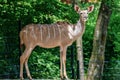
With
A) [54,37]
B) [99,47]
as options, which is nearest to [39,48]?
[54,37]

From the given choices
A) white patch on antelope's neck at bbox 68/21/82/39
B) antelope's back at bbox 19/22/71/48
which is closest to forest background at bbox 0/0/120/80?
antelope's back at bbox 19/22/71/48

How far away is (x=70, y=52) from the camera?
40.4ft

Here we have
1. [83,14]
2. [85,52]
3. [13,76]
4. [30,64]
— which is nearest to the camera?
[83,14]

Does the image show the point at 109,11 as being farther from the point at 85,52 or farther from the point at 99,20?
the point at 85,52

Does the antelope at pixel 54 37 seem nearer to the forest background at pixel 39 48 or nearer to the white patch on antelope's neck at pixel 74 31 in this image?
the white patch on antelope's neck at pixel 74 31

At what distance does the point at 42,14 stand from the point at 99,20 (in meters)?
3.29

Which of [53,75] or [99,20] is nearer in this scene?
[99,20]

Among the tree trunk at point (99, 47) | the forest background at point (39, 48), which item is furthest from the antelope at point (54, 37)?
the forest background at point (39, 48)

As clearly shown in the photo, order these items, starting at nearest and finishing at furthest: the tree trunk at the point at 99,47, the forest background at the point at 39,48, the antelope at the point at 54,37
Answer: the antelope at the point at 54,37, the tree trunk at the point at 99,47, the forest background at the point at 39,48

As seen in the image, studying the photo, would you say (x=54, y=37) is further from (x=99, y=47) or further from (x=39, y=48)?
(x=39, y=48)

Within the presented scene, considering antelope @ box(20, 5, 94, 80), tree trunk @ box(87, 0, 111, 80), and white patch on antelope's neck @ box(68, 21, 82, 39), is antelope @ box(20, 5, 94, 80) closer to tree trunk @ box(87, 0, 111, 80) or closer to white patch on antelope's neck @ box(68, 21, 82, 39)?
white patch on antelope's neck @ box(68, 21, 82, 39)

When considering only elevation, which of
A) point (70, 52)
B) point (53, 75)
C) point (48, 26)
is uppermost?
point (48, 26)

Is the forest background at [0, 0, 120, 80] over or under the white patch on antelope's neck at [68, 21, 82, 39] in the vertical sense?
under

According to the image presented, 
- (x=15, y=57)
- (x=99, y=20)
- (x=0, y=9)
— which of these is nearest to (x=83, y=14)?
(x=99, y=20)
